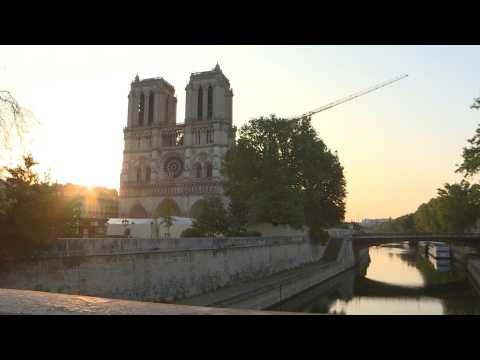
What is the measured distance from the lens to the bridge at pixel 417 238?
5594 cm

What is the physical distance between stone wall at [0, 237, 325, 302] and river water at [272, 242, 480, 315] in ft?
15.1

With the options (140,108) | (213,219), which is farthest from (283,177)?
(140,108)

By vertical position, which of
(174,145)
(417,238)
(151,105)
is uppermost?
(151,105)

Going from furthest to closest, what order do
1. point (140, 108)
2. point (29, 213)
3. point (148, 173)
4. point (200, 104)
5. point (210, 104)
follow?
point (140, 108), point (148, 173), point (200, 104), point (210, 104), point (29, 213)

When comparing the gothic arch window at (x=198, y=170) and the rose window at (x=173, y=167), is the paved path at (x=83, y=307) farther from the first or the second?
the rose window at (x=173, y=167)

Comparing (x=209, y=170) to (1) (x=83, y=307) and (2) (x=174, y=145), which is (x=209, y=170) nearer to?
(2) (x=174, y=145)

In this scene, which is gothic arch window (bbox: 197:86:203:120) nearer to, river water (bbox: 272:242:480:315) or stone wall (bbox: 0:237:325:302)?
river water (bbox: 272:242:480:315)

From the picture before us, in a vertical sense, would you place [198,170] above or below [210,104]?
below

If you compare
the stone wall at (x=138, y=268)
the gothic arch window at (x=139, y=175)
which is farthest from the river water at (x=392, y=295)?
the gothic arch window at (x=139, y=175)

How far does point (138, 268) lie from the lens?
20000 mm

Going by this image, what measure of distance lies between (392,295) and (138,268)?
1011 inches

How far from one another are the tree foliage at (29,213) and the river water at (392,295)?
1683 centimetres

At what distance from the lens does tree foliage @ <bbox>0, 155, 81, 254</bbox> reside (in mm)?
13867
